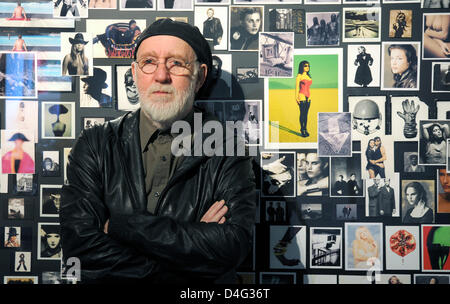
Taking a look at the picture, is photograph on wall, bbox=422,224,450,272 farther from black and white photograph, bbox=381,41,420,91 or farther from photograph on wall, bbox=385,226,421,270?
black and white photograph, bbox=381,41,420,91

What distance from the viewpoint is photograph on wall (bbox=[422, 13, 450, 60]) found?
2375 millimetres

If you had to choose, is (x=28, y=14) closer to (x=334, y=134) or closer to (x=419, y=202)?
(x=334, y=134)

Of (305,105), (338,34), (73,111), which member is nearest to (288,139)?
(305,105)

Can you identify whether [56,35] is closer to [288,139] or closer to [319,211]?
Result: [288,139]

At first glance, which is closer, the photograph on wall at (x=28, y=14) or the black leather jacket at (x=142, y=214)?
the black leather jacket at (x=142, y=214)

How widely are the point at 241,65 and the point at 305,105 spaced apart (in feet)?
1.29

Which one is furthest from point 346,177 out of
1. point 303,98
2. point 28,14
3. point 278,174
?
point 28,14

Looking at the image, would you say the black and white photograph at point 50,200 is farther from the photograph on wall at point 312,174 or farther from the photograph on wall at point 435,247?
the photograph on wall at point 435,247

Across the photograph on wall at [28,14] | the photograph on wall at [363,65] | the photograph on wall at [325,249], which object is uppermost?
the photograph on wall at [28,14]

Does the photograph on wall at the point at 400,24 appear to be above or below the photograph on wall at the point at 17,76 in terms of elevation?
above

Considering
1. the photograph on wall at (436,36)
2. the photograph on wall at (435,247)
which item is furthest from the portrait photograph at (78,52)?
the photograph on wall at (435,247)

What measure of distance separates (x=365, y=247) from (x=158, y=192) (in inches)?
A: 46.5

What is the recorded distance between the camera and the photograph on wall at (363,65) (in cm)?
237

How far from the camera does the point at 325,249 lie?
240 cm
